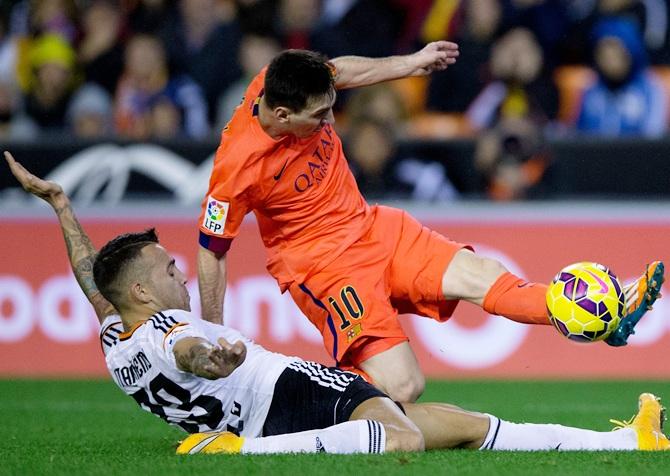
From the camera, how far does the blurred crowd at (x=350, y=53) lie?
40.4 ft

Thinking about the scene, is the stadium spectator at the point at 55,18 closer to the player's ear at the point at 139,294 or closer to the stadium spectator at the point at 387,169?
the stadium spectator at the point at 387,169

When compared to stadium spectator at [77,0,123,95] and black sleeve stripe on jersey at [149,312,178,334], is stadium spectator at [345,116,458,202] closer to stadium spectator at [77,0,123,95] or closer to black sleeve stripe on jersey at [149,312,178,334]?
stadium spectator at [77,0,123,95]

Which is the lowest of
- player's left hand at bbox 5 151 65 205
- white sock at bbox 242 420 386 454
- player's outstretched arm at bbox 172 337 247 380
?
white sock at bbox 242 420 386 454

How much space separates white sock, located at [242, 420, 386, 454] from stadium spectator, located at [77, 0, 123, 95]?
7.98m

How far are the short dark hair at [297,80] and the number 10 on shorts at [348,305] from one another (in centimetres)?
107

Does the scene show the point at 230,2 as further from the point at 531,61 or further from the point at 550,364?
the point at 550,364

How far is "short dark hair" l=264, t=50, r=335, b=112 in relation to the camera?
21.1ft

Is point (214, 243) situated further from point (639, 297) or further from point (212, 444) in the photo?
point (639, 297)

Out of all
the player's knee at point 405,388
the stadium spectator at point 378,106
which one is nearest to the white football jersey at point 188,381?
the player's knee at point 405,388

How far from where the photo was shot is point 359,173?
11.0 meters

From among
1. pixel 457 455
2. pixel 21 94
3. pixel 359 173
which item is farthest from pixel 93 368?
pixel 457 455

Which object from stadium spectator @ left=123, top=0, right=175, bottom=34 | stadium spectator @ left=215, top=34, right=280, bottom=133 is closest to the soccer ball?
stadium spectator @ left=215, top=34, right=280, bottom=133

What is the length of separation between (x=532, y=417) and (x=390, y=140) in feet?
11.8

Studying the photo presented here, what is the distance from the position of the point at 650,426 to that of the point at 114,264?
8.89 ft
